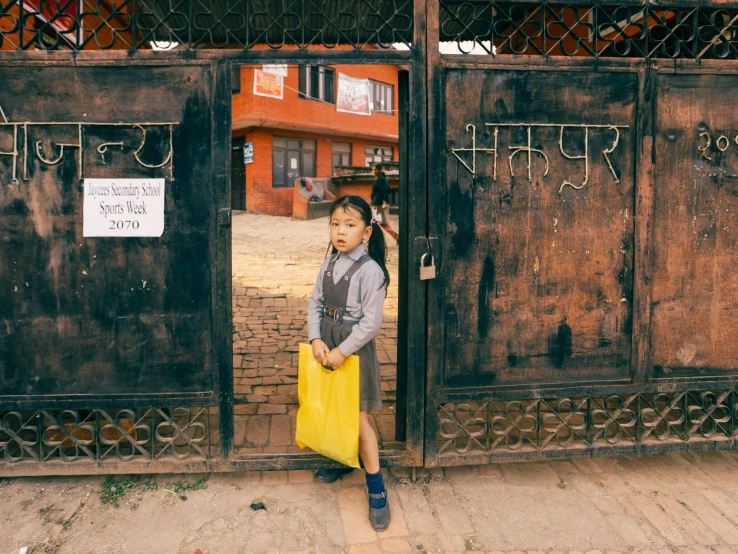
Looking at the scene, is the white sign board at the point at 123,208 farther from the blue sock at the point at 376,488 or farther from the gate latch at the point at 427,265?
the blue sock at the point at 376,488

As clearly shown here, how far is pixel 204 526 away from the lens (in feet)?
9.41

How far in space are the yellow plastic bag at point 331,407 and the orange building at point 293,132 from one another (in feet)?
64.0

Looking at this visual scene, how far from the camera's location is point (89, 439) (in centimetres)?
343

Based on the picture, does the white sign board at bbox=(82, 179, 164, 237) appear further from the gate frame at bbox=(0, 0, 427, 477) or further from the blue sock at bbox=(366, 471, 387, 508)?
the blue sock at bbox=(366, 471, 387, 508)

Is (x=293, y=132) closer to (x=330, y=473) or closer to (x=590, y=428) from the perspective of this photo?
(x=330, y=473)

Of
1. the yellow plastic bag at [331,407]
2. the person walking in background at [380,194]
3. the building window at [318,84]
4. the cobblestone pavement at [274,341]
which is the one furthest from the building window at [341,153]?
the yellow plastic bag at [331,407]

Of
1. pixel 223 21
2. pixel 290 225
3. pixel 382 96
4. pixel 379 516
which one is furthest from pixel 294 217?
pixel 379 516

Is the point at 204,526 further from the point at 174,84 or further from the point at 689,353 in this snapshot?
the point at 689,353

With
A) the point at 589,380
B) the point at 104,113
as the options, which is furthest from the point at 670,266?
the point at 104,113

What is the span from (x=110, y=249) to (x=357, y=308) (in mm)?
1528

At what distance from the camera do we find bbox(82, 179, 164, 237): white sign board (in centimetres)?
302

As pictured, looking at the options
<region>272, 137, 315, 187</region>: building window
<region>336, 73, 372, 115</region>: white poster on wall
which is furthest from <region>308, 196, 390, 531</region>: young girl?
<region>336, 73, 372, 115</region>: white poster on wall

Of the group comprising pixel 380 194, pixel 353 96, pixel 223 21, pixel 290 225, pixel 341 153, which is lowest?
pixel 290 225

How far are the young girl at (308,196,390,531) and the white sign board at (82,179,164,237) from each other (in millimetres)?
1058
